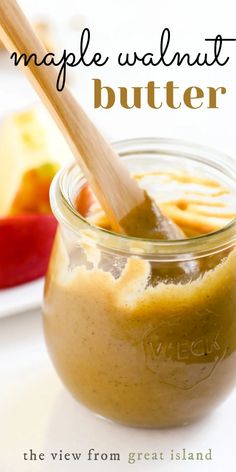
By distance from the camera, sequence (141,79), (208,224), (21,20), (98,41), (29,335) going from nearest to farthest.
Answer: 1. (21,20)
2. (208,224)
3. (29,335)
4. (141,79)
5. (98,41)

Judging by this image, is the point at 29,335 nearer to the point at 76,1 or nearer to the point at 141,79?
the point at 141,79

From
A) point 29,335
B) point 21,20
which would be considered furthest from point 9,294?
point 21,20

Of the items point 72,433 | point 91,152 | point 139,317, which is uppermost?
point 91,152

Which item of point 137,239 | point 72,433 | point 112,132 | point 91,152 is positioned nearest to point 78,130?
point 91,152

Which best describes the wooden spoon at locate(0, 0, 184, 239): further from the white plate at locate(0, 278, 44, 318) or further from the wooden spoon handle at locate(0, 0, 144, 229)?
the white plate at locate(0, 278, 44, 318)

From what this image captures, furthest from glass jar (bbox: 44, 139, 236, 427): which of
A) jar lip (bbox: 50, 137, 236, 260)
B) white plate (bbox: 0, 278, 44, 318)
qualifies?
white plate (bbox: 0, 278, 44, 318)

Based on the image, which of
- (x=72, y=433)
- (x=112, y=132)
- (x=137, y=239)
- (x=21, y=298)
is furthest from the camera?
(x=112, y=132)

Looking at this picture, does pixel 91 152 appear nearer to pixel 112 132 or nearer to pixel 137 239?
pixel 137 239

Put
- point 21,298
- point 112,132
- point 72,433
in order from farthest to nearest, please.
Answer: point 112,132 < point 21,298 < point 72,433
